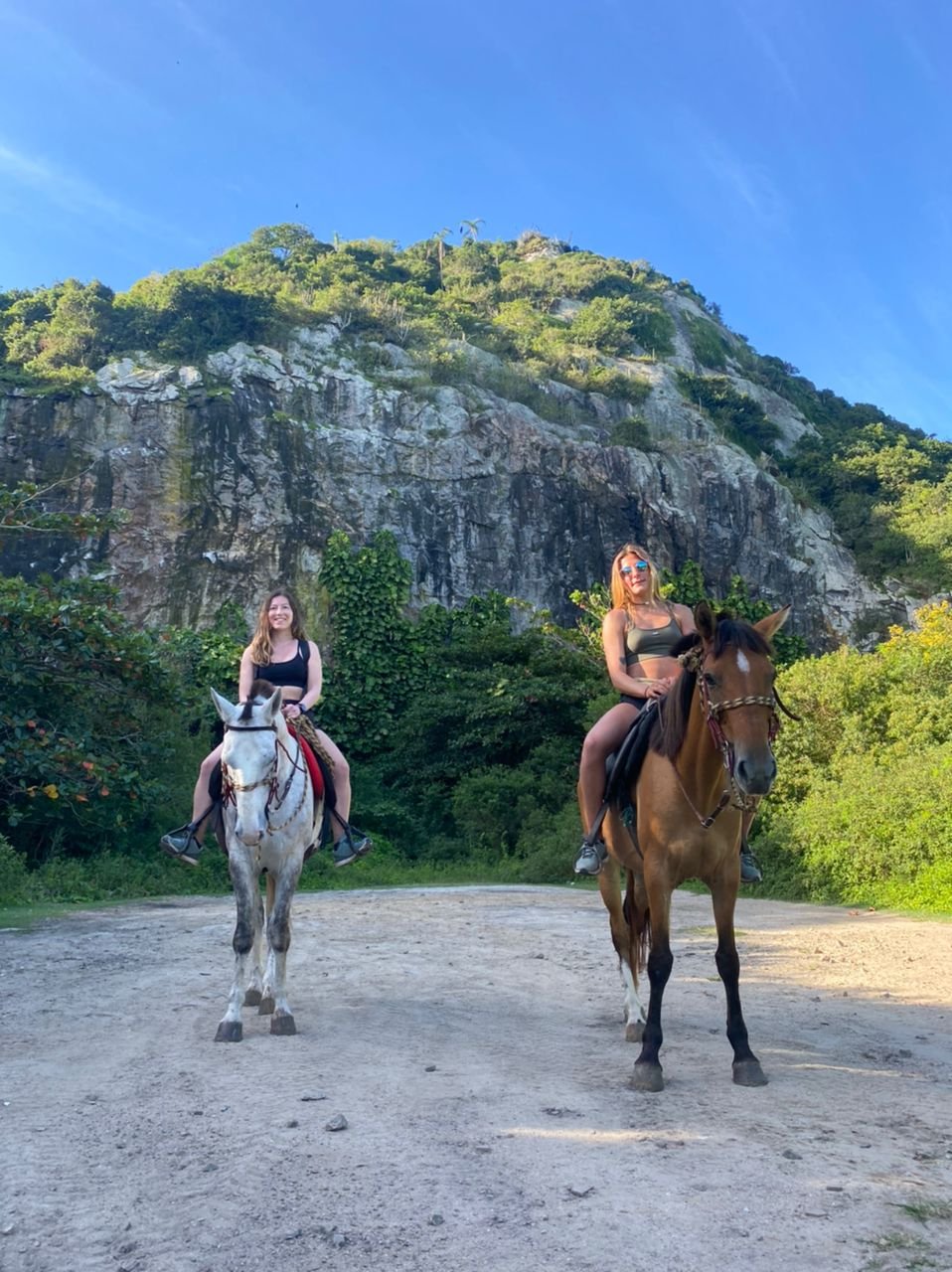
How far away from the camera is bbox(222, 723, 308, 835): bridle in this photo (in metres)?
5.89

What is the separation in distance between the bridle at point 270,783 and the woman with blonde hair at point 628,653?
1.97m

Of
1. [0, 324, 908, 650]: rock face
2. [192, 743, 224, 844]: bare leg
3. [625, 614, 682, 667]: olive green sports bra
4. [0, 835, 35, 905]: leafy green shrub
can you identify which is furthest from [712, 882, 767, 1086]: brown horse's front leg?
[0, 324, 908, 650]: rock face

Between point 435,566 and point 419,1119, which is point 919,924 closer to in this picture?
point 419,1119

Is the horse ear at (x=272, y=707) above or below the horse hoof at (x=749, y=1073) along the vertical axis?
above

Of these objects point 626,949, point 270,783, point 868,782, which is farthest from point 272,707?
point 868,782

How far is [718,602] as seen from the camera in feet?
115

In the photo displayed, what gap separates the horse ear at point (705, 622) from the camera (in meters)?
4.66

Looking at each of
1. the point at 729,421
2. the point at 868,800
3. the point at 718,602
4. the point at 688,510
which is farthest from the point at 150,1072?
the point at 729,421

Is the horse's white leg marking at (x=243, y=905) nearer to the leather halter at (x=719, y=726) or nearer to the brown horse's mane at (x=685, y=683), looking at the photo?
the brown horse's mane at (x=685, y=683)

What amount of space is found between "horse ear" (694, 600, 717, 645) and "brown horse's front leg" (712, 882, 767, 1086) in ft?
4.37

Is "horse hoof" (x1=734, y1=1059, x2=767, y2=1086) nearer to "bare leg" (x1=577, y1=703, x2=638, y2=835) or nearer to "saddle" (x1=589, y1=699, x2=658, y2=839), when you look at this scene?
"saddle" (x1=589, y1=699, x2=658, y2=839)

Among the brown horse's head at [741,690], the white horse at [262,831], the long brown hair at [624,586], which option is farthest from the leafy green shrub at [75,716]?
the brown horse's head at [741,690]

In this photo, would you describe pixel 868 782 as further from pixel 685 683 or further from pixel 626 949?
pixel 685 683

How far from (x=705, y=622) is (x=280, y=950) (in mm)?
3572
